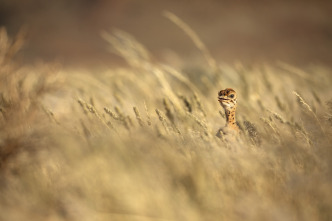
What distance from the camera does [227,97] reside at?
68.7 inches

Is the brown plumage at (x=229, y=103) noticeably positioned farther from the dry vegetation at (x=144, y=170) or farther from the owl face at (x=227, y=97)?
the dry vegetation at (x=144, y=170)

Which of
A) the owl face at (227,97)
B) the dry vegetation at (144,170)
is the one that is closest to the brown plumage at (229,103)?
the owl face at (227,97)

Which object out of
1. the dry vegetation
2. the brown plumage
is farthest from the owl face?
the dry vegetation

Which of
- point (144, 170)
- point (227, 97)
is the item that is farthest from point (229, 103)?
point (144, 170)

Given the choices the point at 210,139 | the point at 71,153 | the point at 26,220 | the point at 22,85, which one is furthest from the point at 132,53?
the point at 26,220

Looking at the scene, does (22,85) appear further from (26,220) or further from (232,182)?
(232,182)

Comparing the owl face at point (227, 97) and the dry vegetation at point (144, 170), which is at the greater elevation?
the owl face at point (227, 97)

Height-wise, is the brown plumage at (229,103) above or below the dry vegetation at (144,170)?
above

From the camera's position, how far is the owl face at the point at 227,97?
5.71ft

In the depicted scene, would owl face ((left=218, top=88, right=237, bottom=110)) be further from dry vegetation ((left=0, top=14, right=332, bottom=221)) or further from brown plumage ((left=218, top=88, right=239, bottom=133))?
dry vegetation ((left=0, top=14, right=332, bottom=221))

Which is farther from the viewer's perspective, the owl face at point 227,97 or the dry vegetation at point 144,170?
the owl face at point 227,97

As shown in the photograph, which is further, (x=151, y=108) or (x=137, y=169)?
(x=151, y=108)

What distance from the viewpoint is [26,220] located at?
972 mm

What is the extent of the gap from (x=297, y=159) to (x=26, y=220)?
1.05 m
